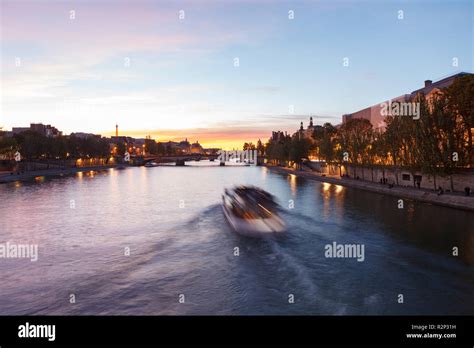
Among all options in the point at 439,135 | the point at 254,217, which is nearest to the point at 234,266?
the point at 254,217

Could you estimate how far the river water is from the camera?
17.8m

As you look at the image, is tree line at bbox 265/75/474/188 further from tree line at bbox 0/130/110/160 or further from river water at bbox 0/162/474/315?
tree line at bbox 0/130/110/160

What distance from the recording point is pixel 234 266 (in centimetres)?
2388

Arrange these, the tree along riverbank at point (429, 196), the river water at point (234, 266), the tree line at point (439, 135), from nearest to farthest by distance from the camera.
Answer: the river water at point (234, 266) → the tree along riverbank at point (429, 196) → the tree line at point (439, 135)

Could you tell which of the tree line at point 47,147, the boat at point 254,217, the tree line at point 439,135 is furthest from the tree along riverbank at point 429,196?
the tree line at point 47,147

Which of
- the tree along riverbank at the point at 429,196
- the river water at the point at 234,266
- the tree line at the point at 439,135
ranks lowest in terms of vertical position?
the river water at the point at 234,266

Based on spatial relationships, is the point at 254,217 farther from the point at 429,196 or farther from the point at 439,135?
the point at 439,135

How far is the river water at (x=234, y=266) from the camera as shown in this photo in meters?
17.8

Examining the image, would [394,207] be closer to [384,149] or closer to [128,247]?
[384,149]

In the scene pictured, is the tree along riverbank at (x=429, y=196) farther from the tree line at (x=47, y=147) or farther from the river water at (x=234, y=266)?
the tree line at (x=47, y=147)

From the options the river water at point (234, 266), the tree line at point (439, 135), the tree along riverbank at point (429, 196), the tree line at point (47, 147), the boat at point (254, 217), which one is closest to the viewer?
the river water at point (234, 266)
